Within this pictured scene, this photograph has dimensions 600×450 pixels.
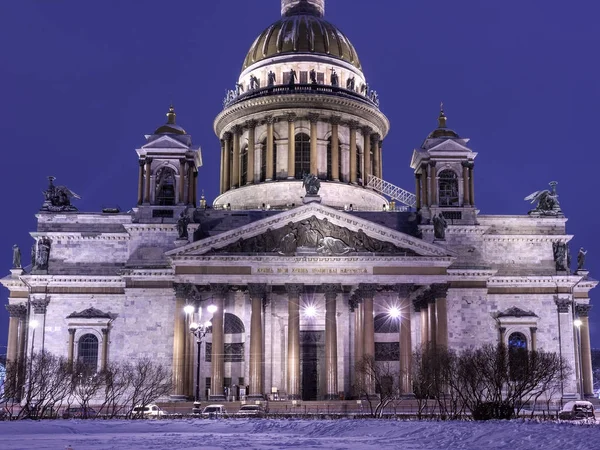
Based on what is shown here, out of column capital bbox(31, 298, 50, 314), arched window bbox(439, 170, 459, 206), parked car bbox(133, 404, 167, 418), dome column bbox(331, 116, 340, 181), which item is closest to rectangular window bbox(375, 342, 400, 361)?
arched window bbox(439, 170, 459, 206)

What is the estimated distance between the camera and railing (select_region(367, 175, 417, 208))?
76.6 m

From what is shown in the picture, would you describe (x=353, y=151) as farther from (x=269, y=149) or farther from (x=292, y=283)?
(x=292, y=283)

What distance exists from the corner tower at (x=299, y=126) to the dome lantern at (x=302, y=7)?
125 inches

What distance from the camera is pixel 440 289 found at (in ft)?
191

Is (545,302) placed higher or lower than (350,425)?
higher

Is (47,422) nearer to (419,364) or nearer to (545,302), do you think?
(419,364)

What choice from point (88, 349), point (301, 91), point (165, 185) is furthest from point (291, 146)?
point (88, 349)

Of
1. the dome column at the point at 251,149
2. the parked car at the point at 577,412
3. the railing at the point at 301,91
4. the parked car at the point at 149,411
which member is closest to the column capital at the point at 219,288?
the parked car at the point at 149,411

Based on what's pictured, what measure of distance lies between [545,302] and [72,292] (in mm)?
33213

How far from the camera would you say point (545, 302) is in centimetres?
6319

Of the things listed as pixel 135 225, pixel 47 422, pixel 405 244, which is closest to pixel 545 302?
pixel 405 244

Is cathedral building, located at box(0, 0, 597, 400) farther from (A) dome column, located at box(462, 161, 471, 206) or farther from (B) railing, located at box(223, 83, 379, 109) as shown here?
(B) railing, located at box(223, 83, 379, 109)

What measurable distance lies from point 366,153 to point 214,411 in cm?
3638

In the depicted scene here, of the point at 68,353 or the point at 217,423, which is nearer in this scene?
the point at 217,423
